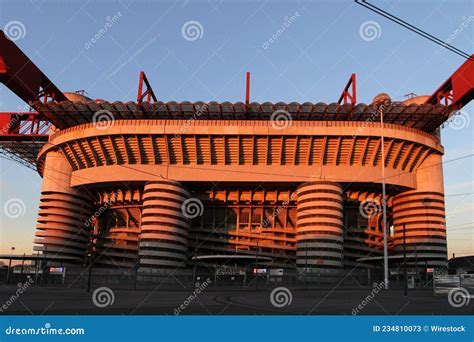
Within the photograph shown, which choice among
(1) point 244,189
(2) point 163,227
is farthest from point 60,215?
(1) point 244,189

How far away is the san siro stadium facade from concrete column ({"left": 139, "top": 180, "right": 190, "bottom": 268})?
152 mm

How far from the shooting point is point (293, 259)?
63.0m

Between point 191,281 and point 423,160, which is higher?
point 423,160

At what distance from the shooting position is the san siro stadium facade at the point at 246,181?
57656 mm

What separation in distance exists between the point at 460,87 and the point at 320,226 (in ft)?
83.3

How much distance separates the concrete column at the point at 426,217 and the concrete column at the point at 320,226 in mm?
10939

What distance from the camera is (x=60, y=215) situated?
62938 mm

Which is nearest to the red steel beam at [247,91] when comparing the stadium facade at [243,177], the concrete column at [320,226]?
the stadium facade at [243,177]

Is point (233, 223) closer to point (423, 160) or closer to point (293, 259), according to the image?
point (293, 259)

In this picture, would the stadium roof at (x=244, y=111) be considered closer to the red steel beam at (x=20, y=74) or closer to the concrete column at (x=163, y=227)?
the red steel beam at (x=20, y=74)

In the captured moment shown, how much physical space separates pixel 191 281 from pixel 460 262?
50.2 m

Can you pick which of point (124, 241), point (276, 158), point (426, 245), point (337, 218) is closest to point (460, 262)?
point (426, 245)

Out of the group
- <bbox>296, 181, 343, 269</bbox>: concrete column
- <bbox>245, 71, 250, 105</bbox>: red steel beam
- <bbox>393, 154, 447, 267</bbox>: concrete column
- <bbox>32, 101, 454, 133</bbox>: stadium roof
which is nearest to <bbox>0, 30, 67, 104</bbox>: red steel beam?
<bbox>32, 101, 454, 133</bbox>: stadium roof

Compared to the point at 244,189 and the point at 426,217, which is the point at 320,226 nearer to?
the point at 244,189
